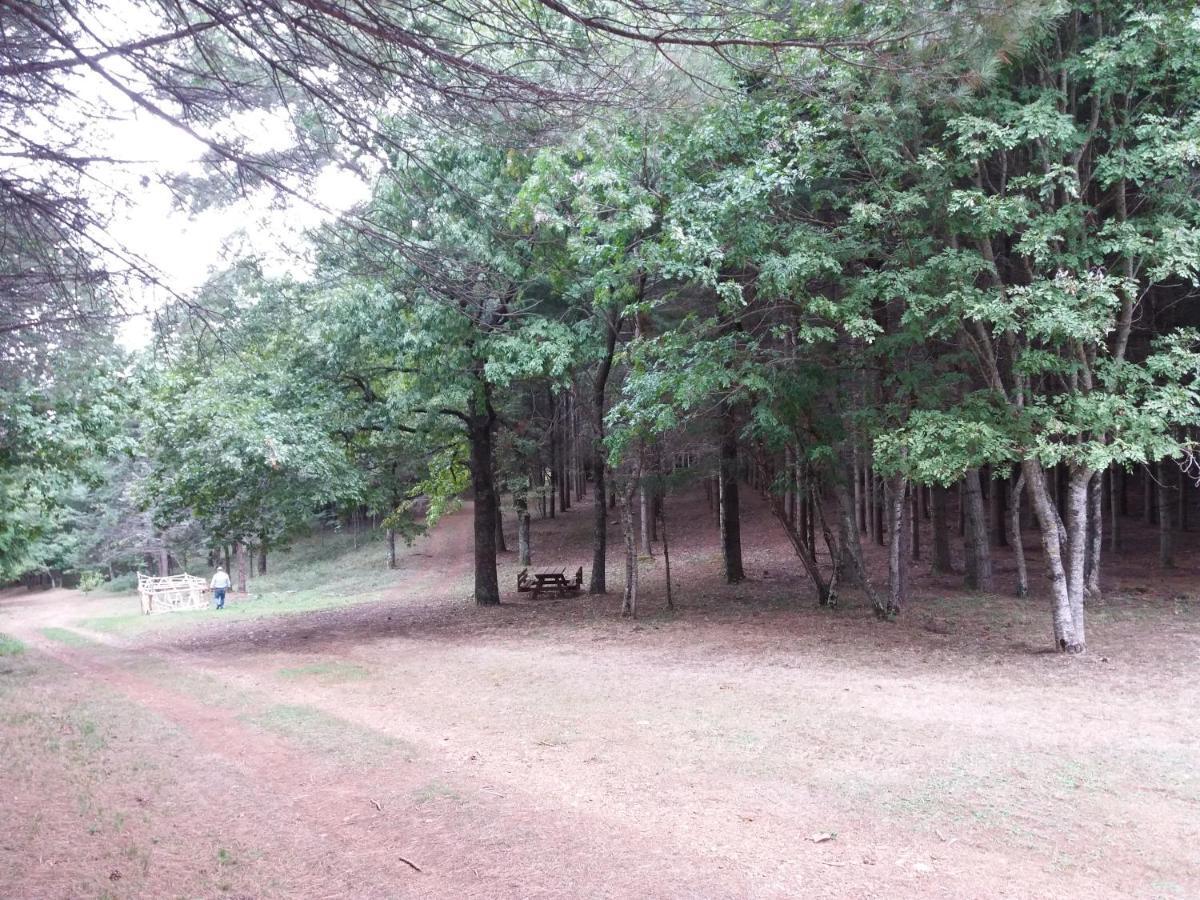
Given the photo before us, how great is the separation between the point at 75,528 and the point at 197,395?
33903 millimetres

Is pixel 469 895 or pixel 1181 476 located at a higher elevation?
pixel 1181 476

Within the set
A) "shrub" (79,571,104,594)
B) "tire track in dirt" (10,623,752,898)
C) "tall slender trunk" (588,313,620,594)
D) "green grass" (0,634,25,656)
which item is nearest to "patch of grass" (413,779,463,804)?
"tire track in dirt" (10,623,752,898)

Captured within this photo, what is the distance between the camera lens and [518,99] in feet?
14.9

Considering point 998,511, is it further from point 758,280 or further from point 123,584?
point 123,584

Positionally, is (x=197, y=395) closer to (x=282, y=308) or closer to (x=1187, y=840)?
(x=282, y=308)

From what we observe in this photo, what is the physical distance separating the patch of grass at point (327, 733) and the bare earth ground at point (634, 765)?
43 mm

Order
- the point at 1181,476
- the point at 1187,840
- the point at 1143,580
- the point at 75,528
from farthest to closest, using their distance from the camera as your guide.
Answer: the point at 75,528 < the point at 1181,476 < the point at 1143,580 < the point at 1187,840

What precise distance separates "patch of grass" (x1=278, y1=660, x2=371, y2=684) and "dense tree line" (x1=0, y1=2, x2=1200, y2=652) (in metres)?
3.17

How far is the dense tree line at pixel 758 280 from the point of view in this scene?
5.42 m

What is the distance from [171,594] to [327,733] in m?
22.7

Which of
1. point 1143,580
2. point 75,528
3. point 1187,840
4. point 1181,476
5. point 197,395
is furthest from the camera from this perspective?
point 75,528

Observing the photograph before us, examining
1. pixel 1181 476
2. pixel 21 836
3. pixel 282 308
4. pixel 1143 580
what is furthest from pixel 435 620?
pixel 1181 476

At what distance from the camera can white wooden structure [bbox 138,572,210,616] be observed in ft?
84.9

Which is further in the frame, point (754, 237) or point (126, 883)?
point (754, 237)
